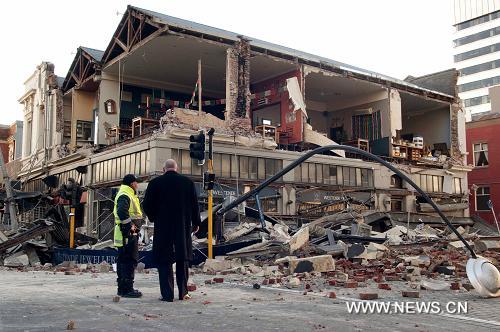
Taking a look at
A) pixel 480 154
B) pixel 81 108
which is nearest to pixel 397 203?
pixel 480 154

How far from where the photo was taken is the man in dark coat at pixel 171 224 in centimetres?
661

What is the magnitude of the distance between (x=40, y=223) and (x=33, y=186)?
20257 millimetres

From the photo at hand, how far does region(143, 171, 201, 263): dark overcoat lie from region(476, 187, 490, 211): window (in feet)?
124

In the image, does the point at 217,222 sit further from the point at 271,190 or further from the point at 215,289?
the point at 271,190

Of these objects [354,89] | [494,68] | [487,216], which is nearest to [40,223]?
[354,89]

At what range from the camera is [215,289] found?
8.05 m

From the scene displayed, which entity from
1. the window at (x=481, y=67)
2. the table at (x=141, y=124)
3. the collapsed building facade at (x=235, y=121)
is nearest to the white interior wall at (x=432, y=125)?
the collapsed building facade at (x=235, y=121)

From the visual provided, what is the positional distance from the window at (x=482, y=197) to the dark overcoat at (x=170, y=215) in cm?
3792

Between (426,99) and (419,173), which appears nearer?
(419,173)

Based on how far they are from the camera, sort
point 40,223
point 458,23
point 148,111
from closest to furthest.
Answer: point 40,223
point 148,111
point 458,23

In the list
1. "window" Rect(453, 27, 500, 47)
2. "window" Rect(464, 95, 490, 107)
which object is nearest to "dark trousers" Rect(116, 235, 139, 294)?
"window" Rect(464, 95, 490, 107)

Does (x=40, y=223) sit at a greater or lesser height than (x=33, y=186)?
lesser

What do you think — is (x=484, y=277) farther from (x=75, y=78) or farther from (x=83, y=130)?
(x=75, y=78)

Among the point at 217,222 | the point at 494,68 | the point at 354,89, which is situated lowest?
the point at 217,222
